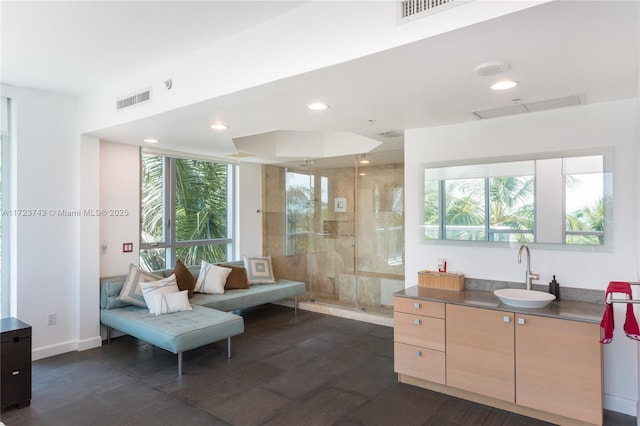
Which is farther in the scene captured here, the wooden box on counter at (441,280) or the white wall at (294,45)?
the wooden box on counter at (441,280)

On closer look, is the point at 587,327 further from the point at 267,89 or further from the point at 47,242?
the point at 47,242

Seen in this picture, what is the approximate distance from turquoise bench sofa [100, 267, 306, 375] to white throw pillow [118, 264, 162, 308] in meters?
0.08

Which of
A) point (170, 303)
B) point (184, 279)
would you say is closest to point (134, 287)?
point (170, 303)

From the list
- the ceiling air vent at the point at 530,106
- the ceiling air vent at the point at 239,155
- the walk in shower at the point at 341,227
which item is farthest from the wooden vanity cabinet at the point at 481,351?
the ceiling air vent at the point at 239,155

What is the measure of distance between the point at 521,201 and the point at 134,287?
406 centimetres

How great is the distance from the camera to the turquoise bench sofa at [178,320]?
350cm

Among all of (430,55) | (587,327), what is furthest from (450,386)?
(430,55)

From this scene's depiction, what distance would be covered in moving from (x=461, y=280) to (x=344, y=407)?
1466 mm

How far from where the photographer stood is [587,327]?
2.49 metres

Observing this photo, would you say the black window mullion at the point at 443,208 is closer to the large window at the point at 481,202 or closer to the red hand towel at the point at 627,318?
the large window at the point at 481,202

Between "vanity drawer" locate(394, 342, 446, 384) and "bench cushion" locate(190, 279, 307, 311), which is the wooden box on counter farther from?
"bench cushion" locate(190, 279, 307, 311)

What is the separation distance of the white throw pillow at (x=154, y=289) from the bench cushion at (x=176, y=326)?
114 mm

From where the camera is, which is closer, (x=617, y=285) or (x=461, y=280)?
(x=617, y=285)

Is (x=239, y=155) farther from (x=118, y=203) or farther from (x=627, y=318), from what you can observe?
(x=627, y=318)
